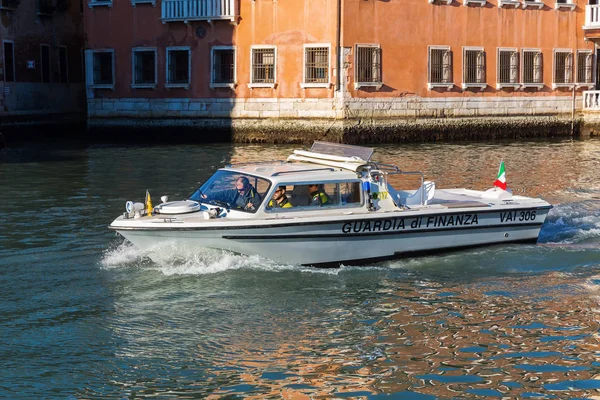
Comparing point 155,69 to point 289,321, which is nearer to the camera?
point 289,321

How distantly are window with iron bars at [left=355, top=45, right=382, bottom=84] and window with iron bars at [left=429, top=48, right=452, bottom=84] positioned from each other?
2126 millimetres

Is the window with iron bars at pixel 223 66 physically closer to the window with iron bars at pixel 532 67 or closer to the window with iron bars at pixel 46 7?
the window with iron bars at pixel 46 7

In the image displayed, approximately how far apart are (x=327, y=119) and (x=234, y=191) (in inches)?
770

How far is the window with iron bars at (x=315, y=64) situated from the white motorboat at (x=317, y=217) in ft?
61.6

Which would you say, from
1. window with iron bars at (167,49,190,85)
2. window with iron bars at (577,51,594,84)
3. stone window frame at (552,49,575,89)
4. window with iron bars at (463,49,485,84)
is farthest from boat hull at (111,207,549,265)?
window with iron bars at (577,51,594,84)

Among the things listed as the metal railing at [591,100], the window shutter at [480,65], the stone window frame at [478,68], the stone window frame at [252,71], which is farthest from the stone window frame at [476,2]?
the stone window frame at [252,71]

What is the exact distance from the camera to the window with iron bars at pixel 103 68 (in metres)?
36.0

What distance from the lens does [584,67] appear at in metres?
38.8

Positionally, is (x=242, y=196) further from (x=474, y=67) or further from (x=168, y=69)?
(x=474, y=67)

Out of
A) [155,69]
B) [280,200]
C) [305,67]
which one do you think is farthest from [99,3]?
[280,200]

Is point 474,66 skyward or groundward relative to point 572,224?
skyward

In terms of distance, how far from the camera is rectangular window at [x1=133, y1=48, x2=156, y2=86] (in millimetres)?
35469

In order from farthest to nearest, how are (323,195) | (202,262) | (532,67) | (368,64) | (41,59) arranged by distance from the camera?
(41,59), (532,67), (368,64), (323,195), (202,262)

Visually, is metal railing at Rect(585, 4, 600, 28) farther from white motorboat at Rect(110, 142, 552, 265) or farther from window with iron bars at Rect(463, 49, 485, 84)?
white motorboat at Rect(110, 142, 552, 265)
